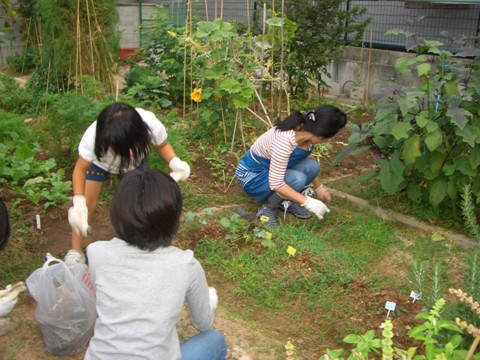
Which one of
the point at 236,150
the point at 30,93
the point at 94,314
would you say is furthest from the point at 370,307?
the point at 30,93

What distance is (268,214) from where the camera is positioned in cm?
374

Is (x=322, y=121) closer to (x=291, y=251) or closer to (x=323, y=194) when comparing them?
(x=323, y=194)

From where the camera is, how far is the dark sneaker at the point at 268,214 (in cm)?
368

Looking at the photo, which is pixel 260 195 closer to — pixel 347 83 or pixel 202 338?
pixel 202 338

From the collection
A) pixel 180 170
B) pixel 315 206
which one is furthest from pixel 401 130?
pixel 180 170

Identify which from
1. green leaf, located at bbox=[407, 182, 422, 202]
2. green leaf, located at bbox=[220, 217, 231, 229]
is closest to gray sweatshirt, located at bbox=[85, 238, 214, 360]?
green leaf, located at bbox=[220, 217, 231, 229]

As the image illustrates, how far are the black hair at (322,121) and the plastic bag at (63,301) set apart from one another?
1802mm

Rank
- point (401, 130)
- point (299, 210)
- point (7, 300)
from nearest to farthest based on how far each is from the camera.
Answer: point (7, 300), point (401, 130), point (299, 210)

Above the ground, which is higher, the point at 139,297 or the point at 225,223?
the point at 139,297

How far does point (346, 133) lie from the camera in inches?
229

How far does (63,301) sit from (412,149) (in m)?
2.33

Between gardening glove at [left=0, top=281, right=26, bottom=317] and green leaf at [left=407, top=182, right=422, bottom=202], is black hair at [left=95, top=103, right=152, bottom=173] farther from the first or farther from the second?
green leaf at [left=407, top=182, right=422, bottom=202]

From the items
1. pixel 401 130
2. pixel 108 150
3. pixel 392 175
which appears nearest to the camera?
pixel 108 150

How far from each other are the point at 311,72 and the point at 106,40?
2.52m
